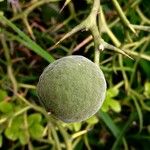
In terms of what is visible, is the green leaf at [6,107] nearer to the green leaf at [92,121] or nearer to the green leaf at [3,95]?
the green leaf at [3,95]

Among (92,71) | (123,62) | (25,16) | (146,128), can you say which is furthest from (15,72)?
(92,71)

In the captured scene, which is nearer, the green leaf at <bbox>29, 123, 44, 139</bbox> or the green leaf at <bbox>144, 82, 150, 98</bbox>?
the green leaf at <bbox>29, 123, 44, 139</bbox>

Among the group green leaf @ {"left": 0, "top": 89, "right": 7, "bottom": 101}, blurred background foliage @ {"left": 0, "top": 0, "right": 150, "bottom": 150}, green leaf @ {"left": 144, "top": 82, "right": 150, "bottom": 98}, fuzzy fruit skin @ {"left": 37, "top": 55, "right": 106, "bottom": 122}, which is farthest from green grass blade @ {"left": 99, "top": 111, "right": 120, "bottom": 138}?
fuzzy fruit skin @ {"left": 37, "top": 55, "right": 106, "bottom": 122}

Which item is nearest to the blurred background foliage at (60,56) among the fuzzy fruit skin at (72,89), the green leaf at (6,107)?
the green leaf at (6,107)

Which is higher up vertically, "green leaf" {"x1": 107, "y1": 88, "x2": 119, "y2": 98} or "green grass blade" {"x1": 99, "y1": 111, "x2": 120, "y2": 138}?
"green leaf" {"x1": 107, "y1": 88, "x2": 119, "y2": 98}

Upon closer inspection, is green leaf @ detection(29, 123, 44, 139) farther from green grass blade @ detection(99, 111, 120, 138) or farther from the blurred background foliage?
green grass blade @ detection(99, 111, 120, 138)

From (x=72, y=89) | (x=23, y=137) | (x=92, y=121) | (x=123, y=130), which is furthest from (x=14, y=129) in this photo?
(x=72, y=89)
